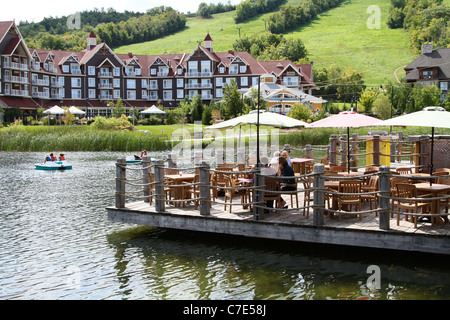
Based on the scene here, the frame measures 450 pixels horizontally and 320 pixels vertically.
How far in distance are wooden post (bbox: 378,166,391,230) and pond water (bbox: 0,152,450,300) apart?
1156 mm

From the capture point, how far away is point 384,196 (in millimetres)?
11852

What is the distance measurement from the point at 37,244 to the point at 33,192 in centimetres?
1082

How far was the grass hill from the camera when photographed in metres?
119

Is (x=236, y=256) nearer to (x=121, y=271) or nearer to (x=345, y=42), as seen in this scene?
(x=121, y=271)

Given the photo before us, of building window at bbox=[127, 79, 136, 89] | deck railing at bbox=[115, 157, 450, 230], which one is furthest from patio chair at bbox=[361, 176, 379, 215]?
building window at bbox=[127, 79, 136, 89]

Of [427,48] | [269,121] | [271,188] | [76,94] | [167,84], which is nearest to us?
[271,188]

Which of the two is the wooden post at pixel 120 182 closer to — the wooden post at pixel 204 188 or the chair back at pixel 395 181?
the wooden post at pixel 204 188

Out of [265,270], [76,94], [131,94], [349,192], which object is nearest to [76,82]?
[76,94]

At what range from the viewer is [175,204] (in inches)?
623

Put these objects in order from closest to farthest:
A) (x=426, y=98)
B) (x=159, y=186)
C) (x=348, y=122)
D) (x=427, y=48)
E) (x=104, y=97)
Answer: (x=159, y=186) < (x=348, y=122) < (x=426, y=98) < (x=427, y=48) < (x=104, y=97)

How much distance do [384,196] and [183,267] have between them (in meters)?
5.32

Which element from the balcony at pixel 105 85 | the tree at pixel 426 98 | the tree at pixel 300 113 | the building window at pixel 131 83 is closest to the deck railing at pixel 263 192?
the tree at pixel 300 113

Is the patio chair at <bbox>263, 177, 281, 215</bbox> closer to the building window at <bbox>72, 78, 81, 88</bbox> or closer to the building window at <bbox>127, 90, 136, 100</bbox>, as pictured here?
the building window at <bbox>72, 78, 81, 88</bbox>

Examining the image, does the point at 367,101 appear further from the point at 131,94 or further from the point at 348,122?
the point at 348,122
